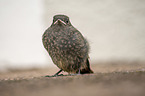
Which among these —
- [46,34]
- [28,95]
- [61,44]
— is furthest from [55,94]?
[46,34]

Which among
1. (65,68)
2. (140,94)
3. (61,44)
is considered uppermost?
(61,44)

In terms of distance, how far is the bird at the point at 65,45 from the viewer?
2.34 m

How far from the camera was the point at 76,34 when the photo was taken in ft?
7.94

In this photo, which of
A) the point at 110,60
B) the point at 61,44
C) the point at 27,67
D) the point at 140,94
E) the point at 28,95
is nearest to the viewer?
the point at 140,94

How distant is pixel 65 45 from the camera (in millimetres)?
2326

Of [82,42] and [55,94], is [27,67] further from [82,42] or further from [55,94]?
[55,94]

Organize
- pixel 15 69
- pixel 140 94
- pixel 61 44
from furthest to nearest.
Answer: pixel 15 69 < pixel 61 44 < pixel 140 94

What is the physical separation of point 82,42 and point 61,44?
0.27 meters

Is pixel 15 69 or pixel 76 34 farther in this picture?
pixel 15 69

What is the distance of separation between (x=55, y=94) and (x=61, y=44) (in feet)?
4.13

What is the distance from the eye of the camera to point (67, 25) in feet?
8.12

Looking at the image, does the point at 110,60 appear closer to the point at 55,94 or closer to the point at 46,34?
the point at 46,34

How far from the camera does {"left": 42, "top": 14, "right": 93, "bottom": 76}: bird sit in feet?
7.67

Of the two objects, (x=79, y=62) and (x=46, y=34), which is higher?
(x=46, y=34)
